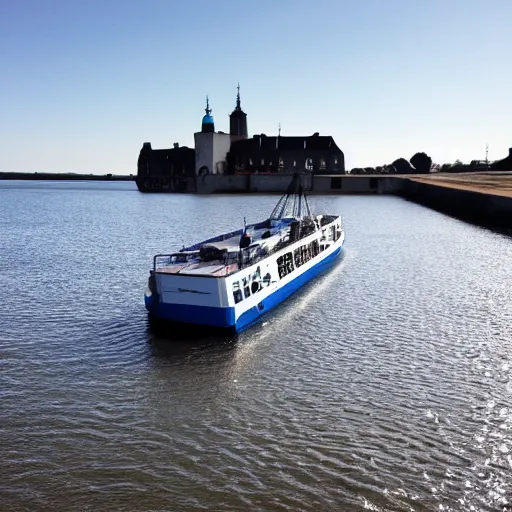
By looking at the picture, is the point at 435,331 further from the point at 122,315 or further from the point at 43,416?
the point at 43,416

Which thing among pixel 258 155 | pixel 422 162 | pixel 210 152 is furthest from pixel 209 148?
pixel 422 162

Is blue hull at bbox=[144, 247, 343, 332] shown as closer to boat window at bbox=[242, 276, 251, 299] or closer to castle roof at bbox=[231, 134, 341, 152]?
boat window at bbox=[242, 276, 251, 299]

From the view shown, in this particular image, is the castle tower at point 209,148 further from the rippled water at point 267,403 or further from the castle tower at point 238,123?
the rippled water at point 267,403

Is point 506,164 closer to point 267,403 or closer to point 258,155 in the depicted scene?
point 258,155

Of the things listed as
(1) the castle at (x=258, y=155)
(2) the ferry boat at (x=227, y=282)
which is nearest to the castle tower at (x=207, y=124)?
(1) the castle at (x=258, y=155)

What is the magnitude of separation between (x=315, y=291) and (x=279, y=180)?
98.9 metres

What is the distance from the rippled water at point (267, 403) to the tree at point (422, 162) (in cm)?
14129

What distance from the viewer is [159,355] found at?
1867 cm

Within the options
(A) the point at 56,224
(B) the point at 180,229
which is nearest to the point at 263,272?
(B) the point at 180,229

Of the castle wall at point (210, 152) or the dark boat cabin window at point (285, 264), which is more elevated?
the castle wall at point (210, 152)

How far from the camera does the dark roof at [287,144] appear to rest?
134 meters

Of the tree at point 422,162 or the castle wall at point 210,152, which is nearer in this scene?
the castle wall at point 210,152

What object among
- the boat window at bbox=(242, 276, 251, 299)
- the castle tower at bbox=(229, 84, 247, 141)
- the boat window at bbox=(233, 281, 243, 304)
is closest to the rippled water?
the boat window at bbox=(233, 281, 243, 304)

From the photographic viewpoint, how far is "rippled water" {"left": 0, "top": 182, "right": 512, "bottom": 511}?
1096 centimetres
